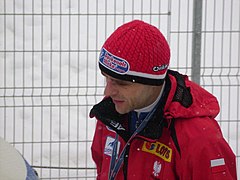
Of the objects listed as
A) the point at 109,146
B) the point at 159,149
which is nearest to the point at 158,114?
the point at 159,149

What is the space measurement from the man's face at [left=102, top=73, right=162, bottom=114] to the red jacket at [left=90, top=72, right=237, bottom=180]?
105 millimetres

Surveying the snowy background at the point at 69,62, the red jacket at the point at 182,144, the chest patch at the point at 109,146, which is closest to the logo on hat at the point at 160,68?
the red jacket at the point at 182,144

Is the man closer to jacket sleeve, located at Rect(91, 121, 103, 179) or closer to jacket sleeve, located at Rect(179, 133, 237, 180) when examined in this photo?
jacket sleeve, located at Rect(179, 133, 237, 180)

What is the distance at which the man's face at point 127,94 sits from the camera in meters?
3.38

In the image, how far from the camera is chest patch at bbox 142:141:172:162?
3338 mm

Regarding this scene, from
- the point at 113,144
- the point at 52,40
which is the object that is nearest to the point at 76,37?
the point at 52,40

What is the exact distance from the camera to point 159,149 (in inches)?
134

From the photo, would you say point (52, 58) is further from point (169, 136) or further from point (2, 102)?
point (169, 136)

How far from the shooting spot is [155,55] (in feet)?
11.1

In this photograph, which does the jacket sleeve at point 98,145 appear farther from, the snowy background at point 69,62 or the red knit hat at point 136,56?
the snowy background at point 69,62

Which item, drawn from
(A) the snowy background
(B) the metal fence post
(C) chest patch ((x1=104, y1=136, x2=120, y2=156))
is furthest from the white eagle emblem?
(A) the snowy background

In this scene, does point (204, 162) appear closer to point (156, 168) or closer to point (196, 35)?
point (156, 168)

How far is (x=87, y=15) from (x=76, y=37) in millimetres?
281

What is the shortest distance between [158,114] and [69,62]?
4139mm
